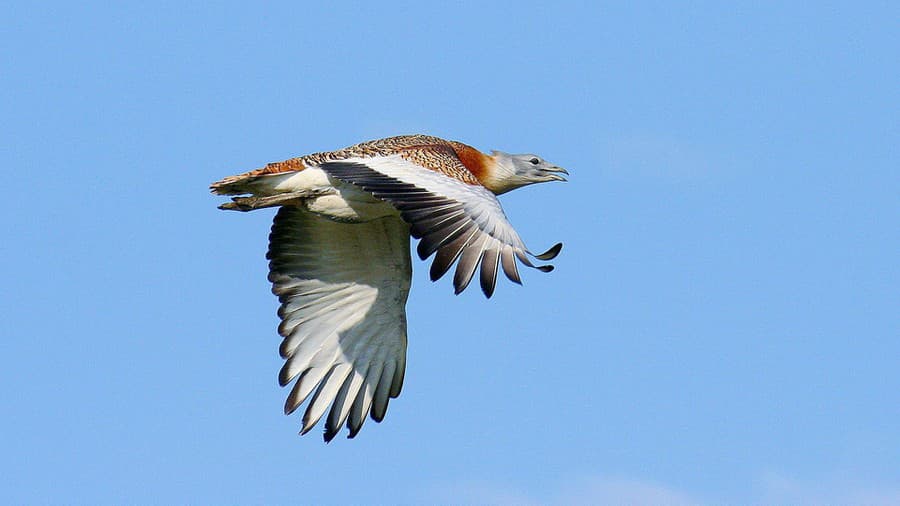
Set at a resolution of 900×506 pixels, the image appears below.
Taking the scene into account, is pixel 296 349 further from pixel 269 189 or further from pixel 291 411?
pixel 269 189

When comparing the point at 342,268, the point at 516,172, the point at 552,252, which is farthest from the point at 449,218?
the point at 342,268

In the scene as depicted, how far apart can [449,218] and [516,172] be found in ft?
10.2

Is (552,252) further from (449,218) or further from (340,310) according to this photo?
(340,310)

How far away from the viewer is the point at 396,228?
50.1 ft

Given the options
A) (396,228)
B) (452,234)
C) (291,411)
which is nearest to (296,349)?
(291,411)

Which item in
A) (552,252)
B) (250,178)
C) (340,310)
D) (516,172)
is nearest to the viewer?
(552,252)

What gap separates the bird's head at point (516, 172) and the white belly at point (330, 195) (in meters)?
1.56

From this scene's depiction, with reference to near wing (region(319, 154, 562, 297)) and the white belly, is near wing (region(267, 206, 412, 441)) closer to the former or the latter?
the white belly

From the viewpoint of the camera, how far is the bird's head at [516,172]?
48.8 ft

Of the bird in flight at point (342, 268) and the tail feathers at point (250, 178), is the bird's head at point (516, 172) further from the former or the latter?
the tail feathers at point (250, 178)

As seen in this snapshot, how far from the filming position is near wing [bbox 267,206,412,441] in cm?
1517

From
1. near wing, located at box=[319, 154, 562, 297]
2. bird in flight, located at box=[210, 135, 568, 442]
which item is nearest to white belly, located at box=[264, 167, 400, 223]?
bird in flight, located at box=[210, 135, 568, 442]

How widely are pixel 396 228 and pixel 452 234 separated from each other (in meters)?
3.57

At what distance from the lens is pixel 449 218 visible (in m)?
12.0
